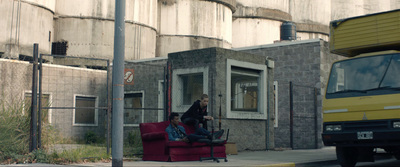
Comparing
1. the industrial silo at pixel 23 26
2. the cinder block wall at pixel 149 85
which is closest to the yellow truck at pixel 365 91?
the cinder block wall at pixel 149 85

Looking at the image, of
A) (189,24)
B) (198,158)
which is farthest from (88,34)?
(198,158)

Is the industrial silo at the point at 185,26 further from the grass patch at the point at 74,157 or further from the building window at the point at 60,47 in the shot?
the grass patch at the point at 74,157

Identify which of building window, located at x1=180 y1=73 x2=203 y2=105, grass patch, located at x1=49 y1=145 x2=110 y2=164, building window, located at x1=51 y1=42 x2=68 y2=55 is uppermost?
building window, located at x1=51 y1=42 x2=68 y2=55

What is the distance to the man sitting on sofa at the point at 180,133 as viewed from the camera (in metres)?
10.6

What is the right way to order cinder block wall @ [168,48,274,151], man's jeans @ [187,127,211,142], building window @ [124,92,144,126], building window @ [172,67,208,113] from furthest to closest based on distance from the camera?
building window @ [124,92,144,126] → building window @ [172,67,208,113] → cinder block wall @ [168,48,274,151] → man's jeans @ [187,127,211,142]

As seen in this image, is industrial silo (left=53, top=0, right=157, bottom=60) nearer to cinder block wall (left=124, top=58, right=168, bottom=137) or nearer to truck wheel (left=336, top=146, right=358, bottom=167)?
cinder block wall (left=124, top=58, right=168, bottom=137)

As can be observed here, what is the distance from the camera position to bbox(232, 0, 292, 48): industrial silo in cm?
3841

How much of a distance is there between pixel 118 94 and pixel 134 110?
1368cm

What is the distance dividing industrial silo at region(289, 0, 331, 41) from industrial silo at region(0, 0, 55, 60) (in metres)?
24.4

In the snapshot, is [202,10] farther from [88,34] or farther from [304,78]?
[304,78]

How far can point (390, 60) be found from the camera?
31.8 feet

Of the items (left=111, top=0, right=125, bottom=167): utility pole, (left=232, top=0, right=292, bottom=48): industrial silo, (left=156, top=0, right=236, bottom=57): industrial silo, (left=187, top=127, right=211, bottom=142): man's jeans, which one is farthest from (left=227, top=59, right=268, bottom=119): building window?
(left=232, top=0, right=292, bottom=48): industrial silo

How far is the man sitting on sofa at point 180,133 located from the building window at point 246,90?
346 centimetres

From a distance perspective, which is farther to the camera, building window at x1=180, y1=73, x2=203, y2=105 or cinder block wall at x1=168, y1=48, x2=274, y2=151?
building window at x1=180, y1=73, x2=203, y2=105
